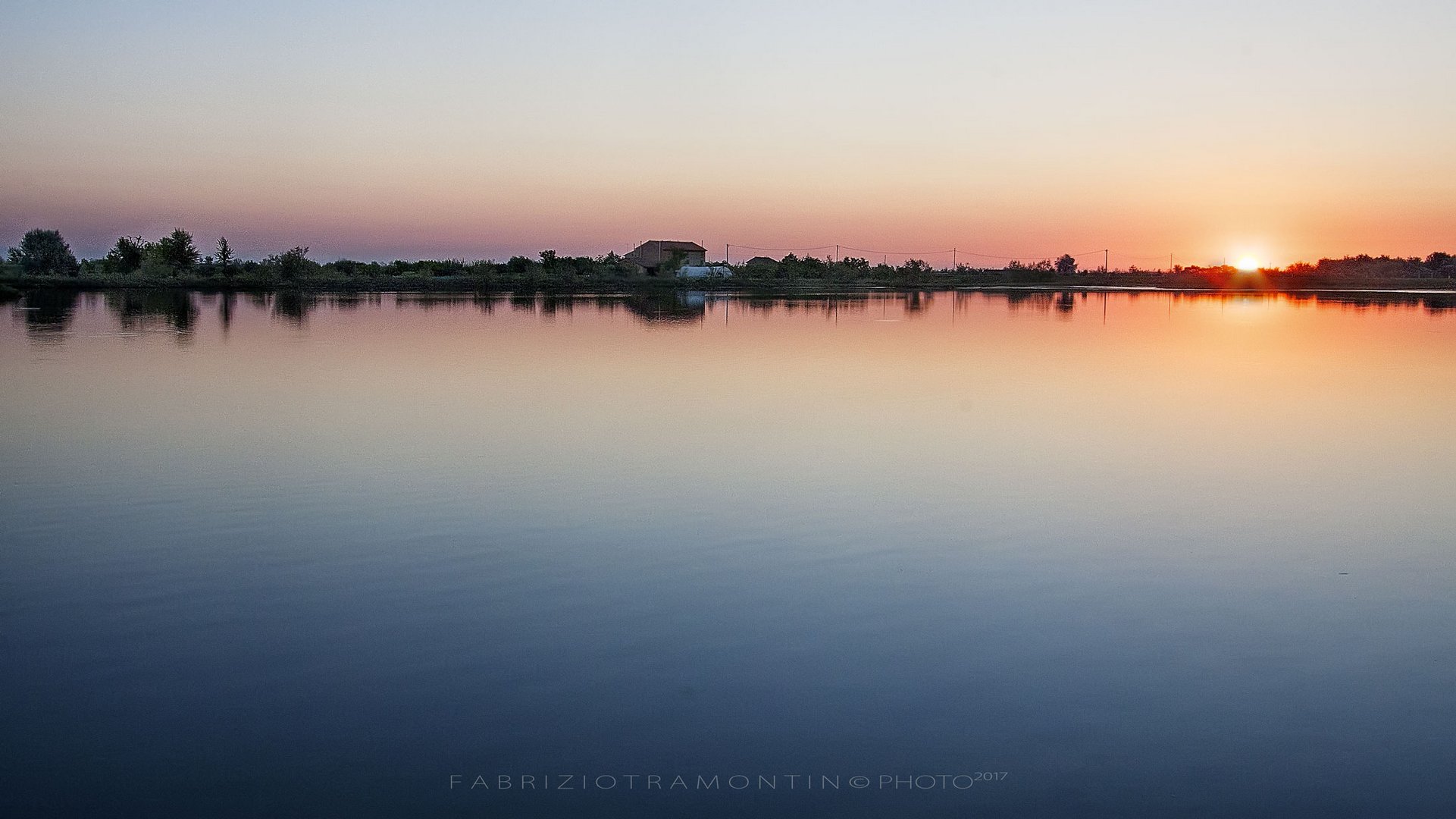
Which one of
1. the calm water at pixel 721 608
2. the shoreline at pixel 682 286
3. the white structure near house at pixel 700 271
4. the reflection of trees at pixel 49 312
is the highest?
the white structure near house at pixel 700 271

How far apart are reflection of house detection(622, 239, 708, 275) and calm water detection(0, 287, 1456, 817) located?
231ft

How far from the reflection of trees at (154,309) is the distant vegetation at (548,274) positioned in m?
5.15

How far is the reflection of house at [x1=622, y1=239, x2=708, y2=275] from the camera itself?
82.7m

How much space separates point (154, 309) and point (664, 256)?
181 feet

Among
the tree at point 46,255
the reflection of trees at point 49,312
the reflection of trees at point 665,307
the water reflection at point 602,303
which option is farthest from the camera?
the tree at point 46,255

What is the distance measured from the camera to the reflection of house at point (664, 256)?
271 ft

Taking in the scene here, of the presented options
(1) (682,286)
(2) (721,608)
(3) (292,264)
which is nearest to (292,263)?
(3) (292,264)

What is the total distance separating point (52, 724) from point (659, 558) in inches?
124

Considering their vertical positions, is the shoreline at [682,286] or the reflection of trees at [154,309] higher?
the shoreline at [682,286]

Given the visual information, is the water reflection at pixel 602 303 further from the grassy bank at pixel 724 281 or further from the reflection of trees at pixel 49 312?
the grassy bank at pixel 724 281

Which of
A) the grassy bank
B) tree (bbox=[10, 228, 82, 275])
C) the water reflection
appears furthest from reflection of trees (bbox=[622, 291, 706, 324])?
tree (bbox=[10, 228, 82, 275])

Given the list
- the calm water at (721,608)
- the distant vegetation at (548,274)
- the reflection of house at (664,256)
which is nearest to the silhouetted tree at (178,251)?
the distant vegetation at (548,274)

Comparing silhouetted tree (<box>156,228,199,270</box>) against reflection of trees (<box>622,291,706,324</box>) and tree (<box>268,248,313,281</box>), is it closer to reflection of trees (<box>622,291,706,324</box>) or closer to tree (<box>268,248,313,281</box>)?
tree (<box>268,248,313,281</box>)

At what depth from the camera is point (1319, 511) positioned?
Result: 7.83m
